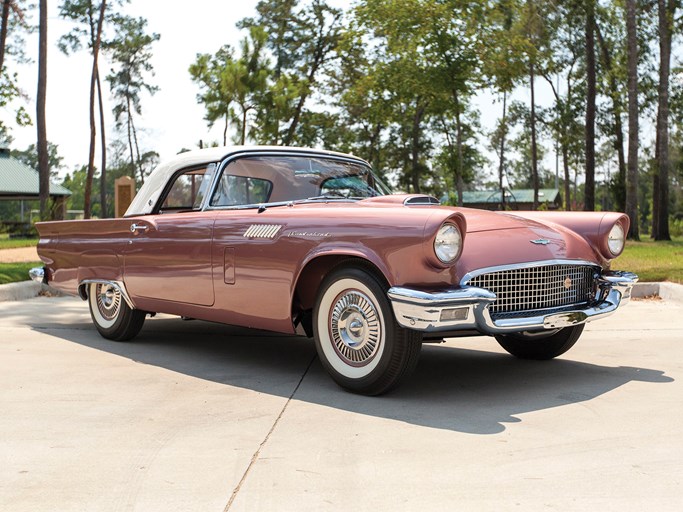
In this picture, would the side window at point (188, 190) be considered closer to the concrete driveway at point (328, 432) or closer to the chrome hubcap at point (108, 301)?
the chrome hubcap at point (108, 301)

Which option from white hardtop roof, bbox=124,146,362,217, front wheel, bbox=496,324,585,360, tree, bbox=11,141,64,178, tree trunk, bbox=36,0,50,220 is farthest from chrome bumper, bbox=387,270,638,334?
tree, bbox=11,141,64,178

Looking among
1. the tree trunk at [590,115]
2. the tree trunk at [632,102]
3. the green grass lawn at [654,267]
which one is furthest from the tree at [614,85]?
the green grass lawn at [654,267]

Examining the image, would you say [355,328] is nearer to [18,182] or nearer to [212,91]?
[212,91]

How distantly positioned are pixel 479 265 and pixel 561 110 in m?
35.9

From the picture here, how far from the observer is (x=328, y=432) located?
396 centimetres

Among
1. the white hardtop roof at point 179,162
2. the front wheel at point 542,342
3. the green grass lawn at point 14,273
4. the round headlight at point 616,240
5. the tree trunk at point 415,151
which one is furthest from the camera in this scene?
the tree trunk at point 415,151

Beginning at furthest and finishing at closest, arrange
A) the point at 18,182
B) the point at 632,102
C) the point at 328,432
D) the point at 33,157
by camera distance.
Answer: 1. the point at 33,157
2. the point at 18,182
3. the point at 632,102
4. the point at 328,432

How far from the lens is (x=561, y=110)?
126ft

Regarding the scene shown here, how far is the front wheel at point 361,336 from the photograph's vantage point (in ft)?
14.6

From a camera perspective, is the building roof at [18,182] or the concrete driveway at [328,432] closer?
the concrete driveway at [328,432]

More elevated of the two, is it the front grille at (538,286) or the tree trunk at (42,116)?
the tree trunk at (42,116)

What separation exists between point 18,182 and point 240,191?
40.4m

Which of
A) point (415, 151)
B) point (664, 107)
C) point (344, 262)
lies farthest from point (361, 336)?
point (415, 151)

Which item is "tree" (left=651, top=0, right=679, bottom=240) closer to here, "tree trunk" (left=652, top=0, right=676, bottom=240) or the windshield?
"tree trunk" (left=652, top=0, right=676, bottom=240)
